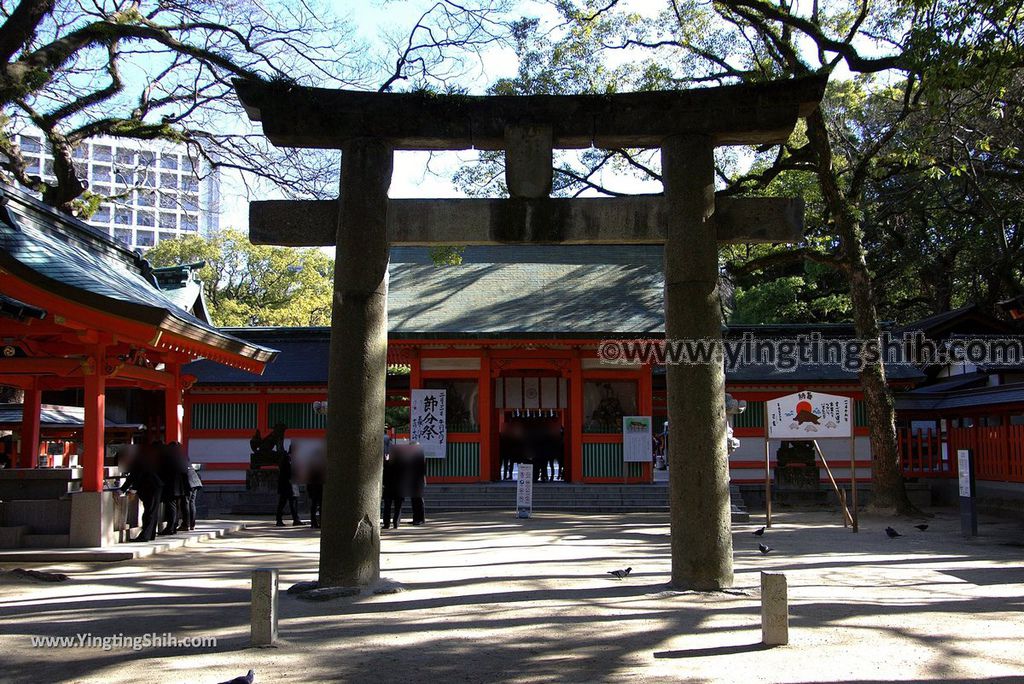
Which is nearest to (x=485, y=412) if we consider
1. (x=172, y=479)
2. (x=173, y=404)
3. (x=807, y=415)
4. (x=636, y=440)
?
(x=636, y=440)

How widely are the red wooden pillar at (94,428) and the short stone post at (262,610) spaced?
7.16 meters

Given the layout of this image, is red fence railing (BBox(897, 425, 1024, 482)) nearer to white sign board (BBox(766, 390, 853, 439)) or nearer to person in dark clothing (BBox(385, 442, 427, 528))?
white sign board (BBox(766, 390, 853, 439))

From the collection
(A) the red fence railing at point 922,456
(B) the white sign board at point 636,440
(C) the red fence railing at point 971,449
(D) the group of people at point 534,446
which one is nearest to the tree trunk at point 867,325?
(C) the red fence railing at point 971,449

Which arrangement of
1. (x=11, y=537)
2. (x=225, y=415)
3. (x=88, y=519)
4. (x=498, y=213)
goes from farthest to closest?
(x=225, y=415) < (x=88, y=519) < (x=11, y=537) < (x=498, y=213)

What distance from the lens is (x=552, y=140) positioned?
927cm

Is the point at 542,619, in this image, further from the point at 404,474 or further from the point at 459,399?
the point at 459,399

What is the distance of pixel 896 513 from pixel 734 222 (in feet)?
38.8

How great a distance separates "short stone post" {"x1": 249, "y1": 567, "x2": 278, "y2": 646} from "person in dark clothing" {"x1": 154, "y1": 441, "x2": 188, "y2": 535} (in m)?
8.22

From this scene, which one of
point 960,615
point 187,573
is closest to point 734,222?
point 960,615

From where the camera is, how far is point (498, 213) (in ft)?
29.9

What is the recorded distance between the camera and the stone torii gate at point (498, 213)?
8695mm

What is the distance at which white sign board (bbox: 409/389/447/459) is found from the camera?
21.8 metres

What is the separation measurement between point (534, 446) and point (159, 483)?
40.6 ft

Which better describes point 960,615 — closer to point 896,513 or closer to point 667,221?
point 667,221
